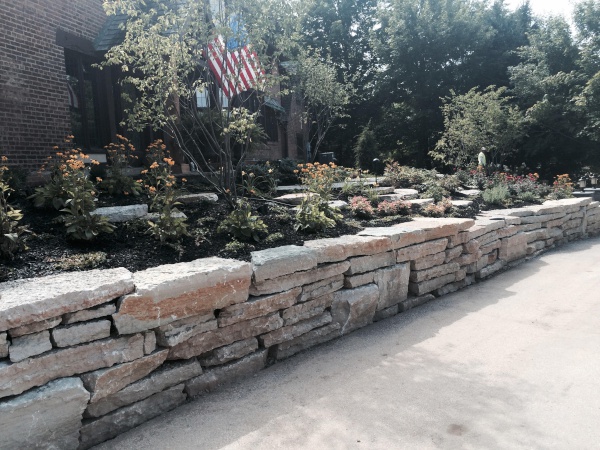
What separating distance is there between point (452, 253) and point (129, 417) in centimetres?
416

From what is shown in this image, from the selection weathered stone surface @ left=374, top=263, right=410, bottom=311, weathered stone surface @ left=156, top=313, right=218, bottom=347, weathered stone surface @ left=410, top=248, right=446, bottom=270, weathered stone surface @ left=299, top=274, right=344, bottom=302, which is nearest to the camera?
weathered stone surface @ left=156, top=313, right=218, bottom=347

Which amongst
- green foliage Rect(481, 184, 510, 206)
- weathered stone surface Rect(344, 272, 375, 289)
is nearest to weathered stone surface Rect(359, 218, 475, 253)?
weathered stone surface Rect(344, 272, 375, 289)

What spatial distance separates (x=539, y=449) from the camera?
2.36m

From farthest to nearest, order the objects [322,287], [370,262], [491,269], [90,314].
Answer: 1. [491,269]
2. [370,262]
3. [322,287]
4. [90,314]

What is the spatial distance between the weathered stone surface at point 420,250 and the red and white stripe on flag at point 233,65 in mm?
2637

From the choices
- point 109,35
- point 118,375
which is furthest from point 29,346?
point 109,35

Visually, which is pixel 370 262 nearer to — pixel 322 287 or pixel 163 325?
pixel 322 287

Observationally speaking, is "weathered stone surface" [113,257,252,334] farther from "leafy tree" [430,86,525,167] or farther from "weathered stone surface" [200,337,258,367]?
"leafy tree" [430,86,525,167]

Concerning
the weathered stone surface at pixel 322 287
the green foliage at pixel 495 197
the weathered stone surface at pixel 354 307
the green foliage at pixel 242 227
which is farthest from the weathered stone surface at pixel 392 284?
the green foliage at pixel 495 197

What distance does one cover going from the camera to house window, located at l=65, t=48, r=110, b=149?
8414 millimetres

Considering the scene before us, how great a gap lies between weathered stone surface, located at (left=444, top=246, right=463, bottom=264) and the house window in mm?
7087

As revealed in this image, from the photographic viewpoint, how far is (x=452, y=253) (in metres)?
5.45

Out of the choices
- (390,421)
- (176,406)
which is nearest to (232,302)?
(176,406)

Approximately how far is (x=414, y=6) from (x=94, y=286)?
23.5 metres
